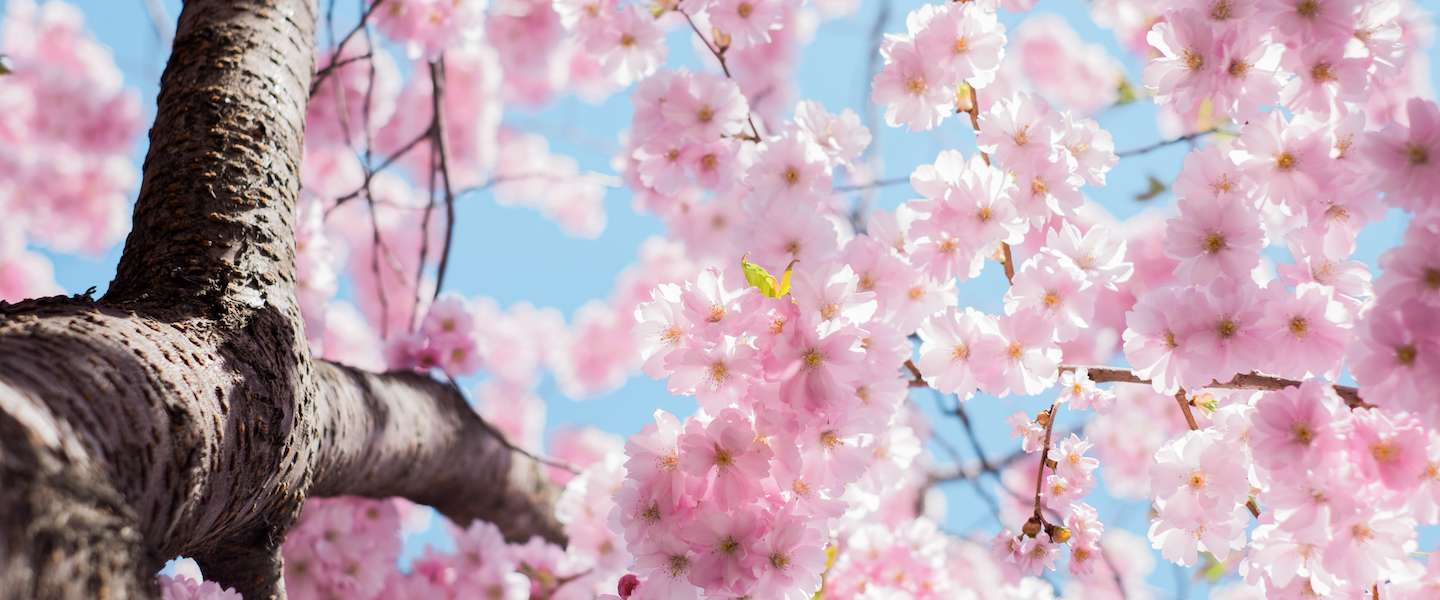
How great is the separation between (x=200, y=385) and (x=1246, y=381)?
1295 millimetres

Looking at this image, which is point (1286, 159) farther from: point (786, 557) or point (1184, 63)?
point (786, 557)

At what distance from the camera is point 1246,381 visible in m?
1.24

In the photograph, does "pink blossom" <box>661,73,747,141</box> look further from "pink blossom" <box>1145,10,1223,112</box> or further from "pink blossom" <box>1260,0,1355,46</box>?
"pink blossom" <box>1260,0,1355,46</box>

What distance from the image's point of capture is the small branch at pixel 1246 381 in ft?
3.78

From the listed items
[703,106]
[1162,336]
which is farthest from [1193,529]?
[703,106]

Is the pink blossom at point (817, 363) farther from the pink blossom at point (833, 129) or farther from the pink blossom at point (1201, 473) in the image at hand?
the pink blossom at point (833, 129)

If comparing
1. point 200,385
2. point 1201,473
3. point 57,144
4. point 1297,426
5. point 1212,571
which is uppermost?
point 57,144

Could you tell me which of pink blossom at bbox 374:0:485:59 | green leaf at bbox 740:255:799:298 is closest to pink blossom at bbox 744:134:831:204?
green leaf at bbox 740:255:799:298

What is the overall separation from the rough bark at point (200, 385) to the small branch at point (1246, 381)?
1128mm

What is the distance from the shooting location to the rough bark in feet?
2.41

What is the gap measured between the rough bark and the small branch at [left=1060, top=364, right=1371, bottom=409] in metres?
1.13

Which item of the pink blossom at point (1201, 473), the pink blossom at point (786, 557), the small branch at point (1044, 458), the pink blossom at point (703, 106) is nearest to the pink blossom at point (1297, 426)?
the pink blossom at point (1201, 473)

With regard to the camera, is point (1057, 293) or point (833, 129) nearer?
point (1057, 293)

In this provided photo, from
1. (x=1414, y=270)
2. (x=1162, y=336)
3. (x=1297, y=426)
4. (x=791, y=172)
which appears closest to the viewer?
(x=1414, y=270)
